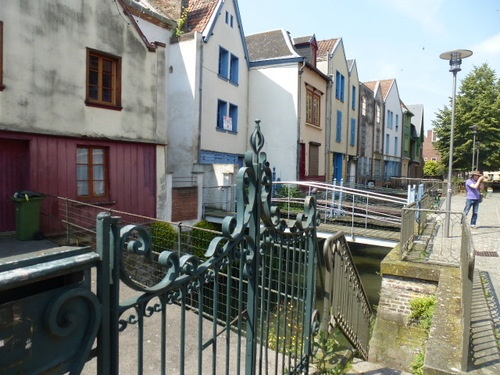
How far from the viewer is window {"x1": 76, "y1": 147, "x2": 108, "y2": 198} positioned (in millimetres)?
10641

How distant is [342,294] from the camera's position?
4629 mm

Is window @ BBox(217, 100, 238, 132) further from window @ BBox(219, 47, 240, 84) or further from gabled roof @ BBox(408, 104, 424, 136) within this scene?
gabled roof @ BBox(408, 104, 424, 136)

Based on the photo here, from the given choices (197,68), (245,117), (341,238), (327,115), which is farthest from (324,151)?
(341,238)

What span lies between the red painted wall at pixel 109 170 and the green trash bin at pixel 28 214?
0.77 metres

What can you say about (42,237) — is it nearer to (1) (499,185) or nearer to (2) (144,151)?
(2) (144,151)

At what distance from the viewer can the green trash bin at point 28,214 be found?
28.1 ft

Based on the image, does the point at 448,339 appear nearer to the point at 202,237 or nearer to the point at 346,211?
the point at 346,211

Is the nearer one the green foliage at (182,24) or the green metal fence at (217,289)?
the green metal fence at (217,289)

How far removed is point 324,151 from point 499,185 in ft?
80.4

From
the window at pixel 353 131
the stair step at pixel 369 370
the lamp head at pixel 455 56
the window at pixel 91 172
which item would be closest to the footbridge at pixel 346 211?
the lamp head at pixel 455 56

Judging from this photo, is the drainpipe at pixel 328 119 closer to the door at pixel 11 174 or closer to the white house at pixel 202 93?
the white house at pixel 202 93

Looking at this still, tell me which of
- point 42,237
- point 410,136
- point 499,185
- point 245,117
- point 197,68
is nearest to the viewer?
point 42,237

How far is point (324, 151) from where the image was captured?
77.0 feet

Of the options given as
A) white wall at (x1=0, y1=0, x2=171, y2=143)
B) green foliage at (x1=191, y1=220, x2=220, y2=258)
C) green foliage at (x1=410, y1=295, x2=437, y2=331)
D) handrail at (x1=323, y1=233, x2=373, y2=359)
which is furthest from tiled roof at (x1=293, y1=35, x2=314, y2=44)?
handrail at (x1=323, y1=233, x2=373, y2=359)
